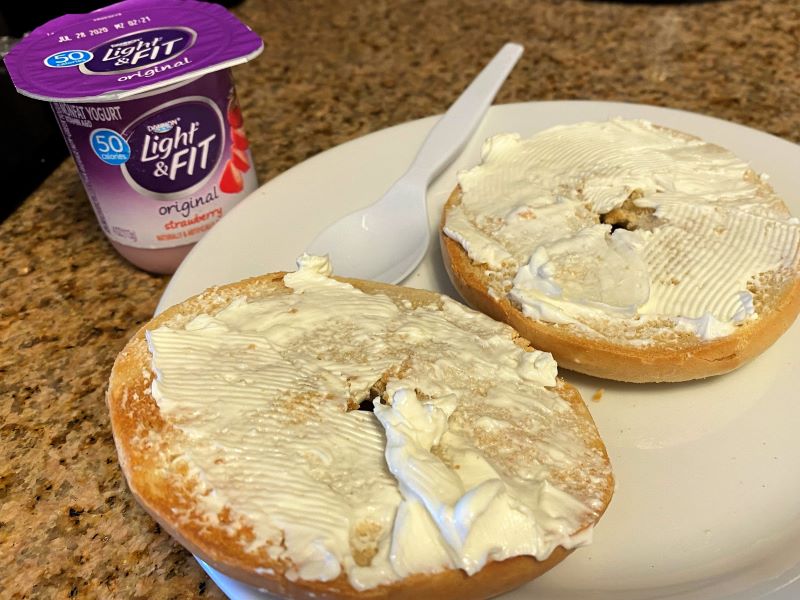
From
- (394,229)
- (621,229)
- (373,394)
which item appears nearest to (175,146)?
(394,229)

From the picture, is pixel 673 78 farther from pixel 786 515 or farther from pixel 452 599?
pixel 452 599

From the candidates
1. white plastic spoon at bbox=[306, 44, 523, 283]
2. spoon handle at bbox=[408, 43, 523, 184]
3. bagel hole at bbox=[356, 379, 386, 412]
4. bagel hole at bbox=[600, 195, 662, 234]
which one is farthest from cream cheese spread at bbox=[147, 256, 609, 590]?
spoon handle at bbox=[408, 43, 523, 184]

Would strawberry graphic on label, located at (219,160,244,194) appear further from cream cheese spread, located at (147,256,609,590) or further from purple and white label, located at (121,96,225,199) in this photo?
cream cheese spread, located at (147,256,609,590)

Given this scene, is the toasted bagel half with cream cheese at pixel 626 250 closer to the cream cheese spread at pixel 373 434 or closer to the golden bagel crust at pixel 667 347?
the golden bagel crust at pixel 667 347

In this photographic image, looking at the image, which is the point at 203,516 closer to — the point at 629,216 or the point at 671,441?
the point at 671,441

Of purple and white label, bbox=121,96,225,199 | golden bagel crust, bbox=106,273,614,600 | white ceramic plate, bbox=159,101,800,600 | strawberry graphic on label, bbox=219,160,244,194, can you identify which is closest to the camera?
golden bagel crust, bbox=106,273,614,600
